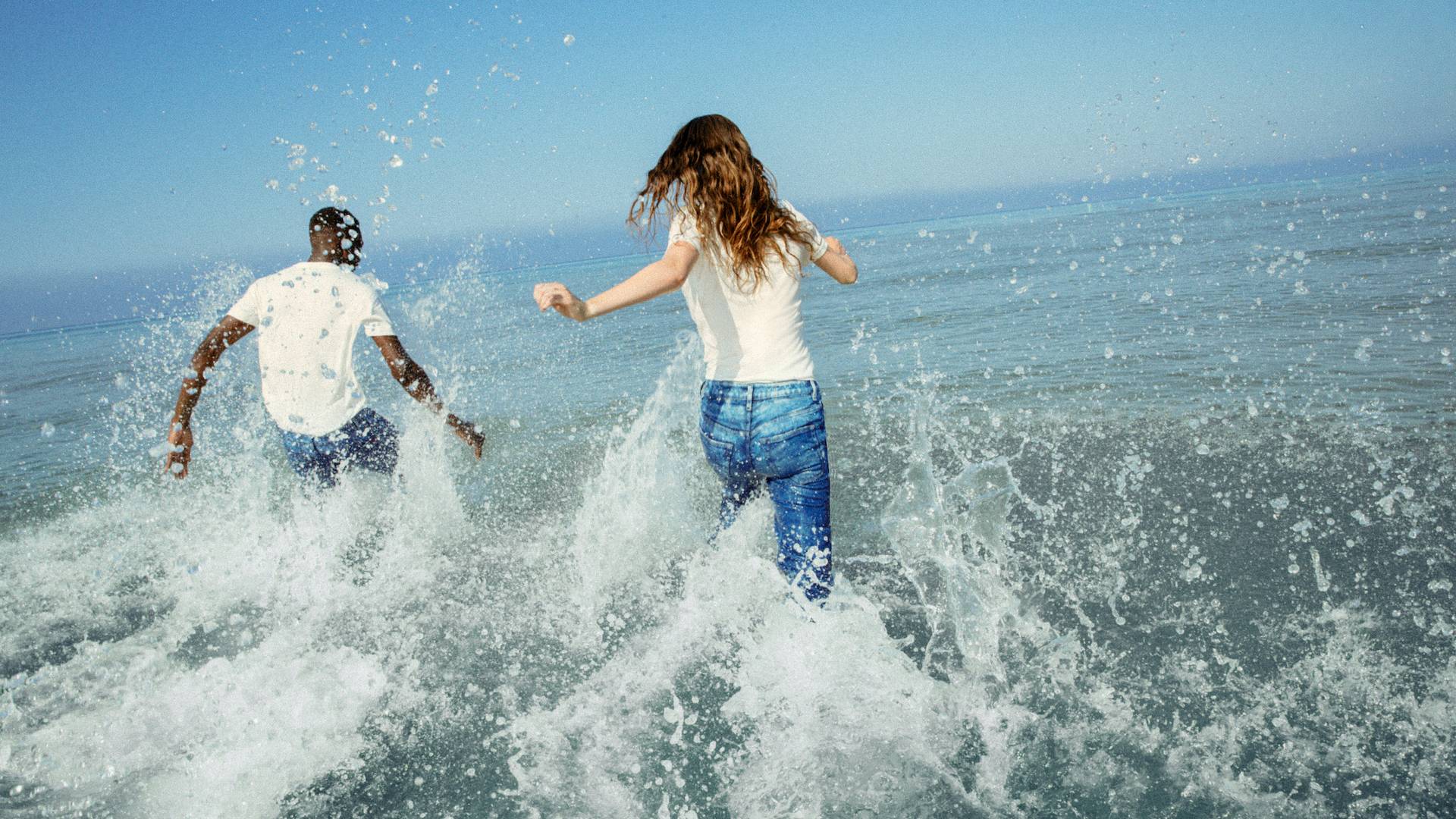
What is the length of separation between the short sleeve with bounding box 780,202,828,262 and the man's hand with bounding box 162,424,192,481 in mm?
3670

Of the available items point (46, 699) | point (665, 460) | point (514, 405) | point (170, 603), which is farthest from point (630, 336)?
point (46, 699)

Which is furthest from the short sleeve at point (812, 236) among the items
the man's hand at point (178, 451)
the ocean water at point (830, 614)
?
the man's hand at point (178, 451)

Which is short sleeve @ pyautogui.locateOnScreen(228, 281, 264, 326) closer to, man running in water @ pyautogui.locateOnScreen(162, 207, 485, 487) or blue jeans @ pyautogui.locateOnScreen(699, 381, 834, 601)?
man running in water @ pyautogui.locateOnScreen(162, 207, 485, 487)

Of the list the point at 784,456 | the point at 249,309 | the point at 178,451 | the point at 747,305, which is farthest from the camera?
the point at 178,451

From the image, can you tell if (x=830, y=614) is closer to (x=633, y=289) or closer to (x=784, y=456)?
(x=784, y=456)

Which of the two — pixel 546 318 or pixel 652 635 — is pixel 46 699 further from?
pixel 546 318

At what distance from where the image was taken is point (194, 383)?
4.50 m

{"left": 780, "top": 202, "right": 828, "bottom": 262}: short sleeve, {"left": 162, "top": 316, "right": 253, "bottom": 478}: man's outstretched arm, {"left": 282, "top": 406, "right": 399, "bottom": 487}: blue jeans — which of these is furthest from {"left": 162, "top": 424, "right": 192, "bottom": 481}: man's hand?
{"left": 780, "top": 202, "right": 828, "bottom": 262}: short sleeve

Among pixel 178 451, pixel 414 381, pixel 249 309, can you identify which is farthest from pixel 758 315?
pixel 178 451

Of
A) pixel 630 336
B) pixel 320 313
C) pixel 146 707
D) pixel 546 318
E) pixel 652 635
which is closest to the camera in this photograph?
pixel 146 707

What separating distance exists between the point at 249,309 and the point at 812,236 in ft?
10.2

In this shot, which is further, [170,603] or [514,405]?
[514,405]

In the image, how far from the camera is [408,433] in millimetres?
5609

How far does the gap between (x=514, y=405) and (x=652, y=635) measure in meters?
6.69
